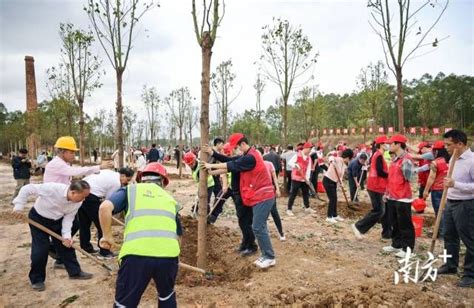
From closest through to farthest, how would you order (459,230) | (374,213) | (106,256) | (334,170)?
(459,230)
(106,256)
(374,213)
(334,170)

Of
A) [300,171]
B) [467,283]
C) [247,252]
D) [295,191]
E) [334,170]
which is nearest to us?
[467,283]

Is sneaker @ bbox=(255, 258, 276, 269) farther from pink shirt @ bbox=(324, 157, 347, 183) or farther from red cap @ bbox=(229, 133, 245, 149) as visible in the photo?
pink shirt @ bbox=(324, 157, 347, 183)

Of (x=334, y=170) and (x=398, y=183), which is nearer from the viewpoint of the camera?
(x=398, y=183)

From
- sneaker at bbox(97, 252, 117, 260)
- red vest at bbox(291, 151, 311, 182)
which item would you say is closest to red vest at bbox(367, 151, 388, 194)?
red vest at bbox(291, 151, 311, 182)

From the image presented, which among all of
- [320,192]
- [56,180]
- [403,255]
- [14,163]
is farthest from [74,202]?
[320,192]

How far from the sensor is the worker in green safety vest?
270 cm

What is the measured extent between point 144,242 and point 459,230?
156 inches

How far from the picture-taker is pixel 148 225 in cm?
276

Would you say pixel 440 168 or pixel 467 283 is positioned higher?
pixel 440 168

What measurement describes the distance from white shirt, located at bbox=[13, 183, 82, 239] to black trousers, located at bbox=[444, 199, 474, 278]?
486 centimetres

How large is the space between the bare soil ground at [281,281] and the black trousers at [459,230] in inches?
12.0

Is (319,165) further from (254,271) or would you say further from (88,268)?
(88,268)

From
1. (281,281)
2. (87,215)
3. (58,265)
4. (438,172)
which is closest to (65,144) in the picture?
(87,215)

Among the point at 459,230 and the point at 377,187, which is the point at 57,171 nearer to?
the point at 377,187
